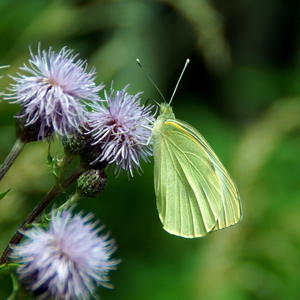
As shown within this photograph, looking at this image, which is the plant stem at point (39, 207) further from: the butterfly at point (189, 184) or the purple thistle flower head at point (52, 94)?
the butterfly at point (189, 184)

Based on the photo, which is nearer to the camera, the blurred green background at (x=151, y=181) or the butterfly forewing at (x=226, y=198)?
the butterfly forewing at (x=226, y=198)

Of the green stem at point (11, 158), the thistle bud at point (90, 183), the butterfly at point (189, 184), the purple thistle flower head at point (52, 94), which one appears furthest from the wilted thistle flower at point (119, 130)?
the green stem at point (11, 158)

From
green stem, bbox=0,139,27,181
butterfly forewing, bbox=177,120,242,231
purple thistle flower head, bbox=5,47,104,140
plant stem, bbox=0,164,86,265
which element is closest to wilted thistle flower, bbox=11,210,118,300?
plant stem, bbox=0,164,86,265

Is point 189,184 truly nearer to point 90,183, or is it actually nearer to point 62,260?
point 90,183

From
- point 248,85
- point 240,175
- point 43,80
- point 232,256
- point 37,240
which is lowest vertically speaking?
point 232,256

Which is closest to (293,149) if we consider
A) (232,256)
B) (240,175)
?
(240,175)

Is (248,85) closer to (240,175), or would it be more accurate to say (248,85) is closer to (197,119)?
(197,119)
